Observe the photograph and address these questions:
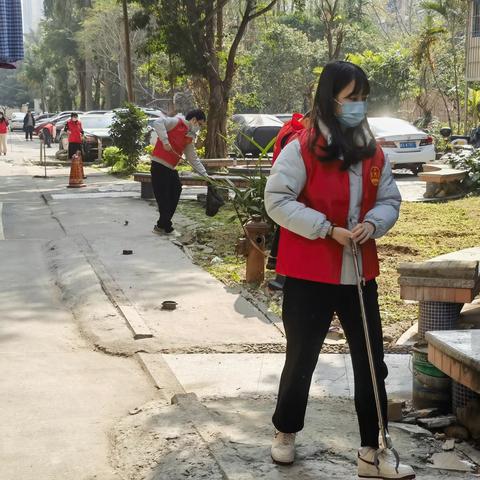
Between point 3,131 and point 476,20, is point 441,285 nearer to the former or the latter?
point 476,20

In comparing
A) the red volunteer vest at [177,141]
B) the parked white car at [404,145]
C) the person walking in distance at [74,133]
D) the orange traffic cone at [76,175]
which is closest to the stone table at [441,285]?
the red volunteer vest at [177,141]

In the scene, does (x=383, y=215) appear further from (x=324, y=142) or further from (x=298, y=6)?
(x=298, y=6)

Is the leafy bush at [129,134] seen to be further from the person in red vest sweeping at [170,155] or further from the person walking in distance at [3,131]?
the person in red vest sweeping at [170,155]

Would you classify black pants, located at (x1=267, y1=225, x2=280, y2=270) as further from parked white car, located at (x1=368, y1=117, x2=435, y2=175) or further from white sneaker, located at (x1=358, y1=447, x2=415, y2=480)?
parked white car, located at (x1=368, y1=117, x2=435, y2=175)

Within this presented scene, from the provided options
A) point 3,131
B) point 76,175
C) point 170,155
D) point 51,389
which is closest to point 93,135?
point 3,131


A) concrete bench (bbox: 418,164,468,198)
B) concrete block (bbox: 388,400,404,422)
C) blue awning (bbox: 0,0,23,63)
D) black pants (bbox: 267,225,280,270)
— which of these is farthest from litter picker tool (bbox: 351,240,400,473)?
concrete bench (bbox: 418,164,468,198)

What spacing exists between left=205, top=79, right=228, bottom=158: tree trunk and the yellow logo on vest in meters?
18.3

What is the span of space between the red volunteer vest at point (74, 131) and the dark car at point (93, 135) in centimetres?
225

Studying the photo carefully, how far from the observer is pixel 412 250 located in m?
10.7

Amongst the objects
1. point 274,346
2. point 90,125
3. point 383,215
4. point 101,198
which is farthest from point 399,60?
point 383,215

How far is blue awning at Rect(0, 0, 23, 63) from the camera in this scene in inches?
323

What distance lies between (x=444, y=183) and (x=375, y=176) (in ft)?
41.6

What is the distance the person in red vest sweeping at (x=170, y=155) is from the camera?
11.2 meters

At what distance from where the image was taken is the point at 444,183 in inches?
648
